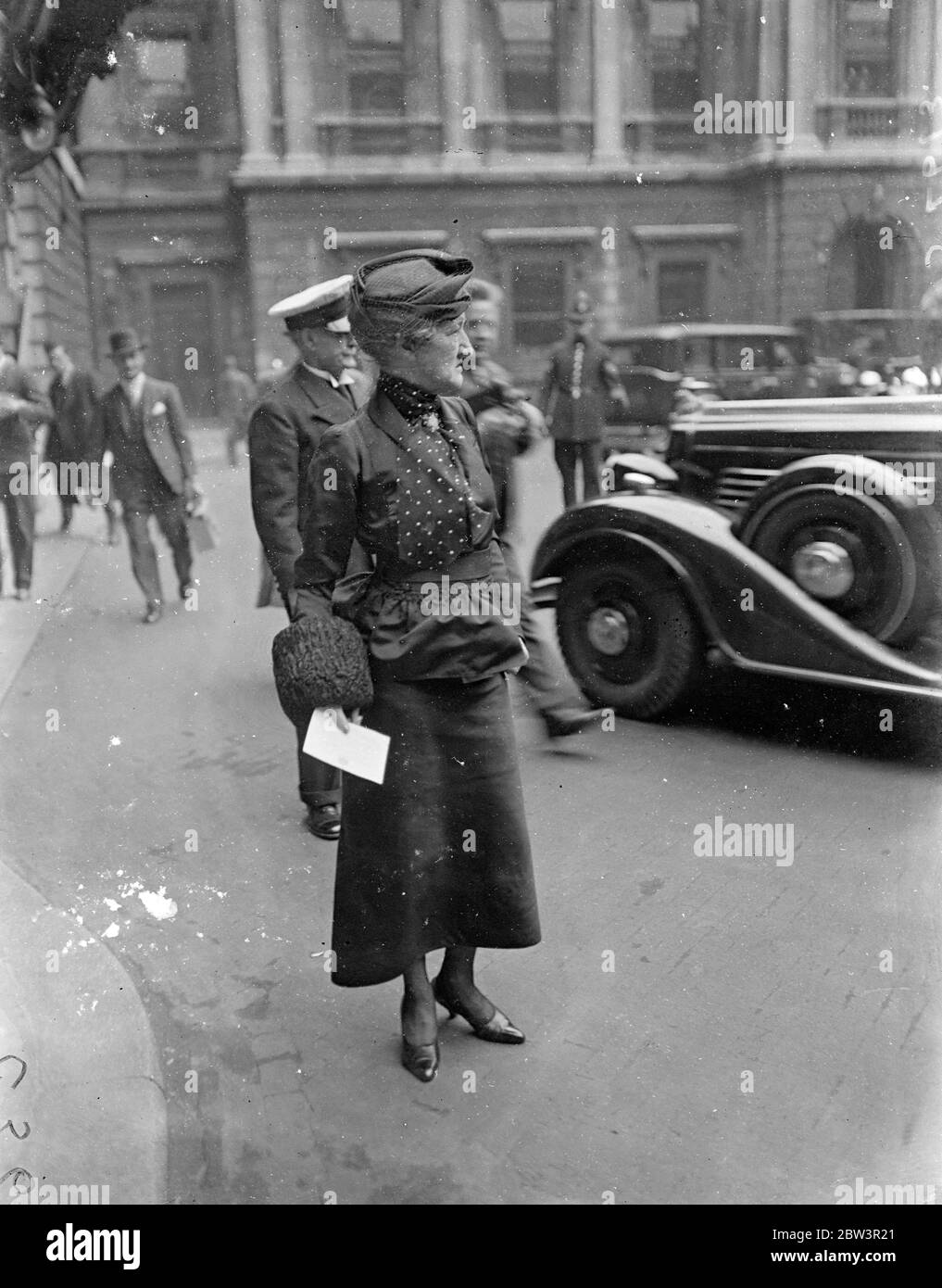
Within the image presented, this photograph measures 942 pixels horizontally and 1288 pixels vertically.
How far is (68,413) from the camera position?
3.65m

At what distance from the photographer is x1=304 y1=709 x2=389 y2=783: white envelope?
2.62 m

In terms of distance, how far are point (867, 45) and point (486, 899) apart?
8.29 ft

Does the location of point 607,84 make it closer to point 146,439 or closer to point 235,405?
point 235,405

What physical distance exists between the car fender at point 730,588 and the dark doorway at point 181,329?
2090mm

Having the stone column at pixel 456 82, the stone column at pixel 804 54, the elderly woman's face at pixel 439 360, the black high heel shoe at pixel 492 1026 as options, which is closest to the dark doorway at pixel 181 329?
the stone column at pixel 456 82

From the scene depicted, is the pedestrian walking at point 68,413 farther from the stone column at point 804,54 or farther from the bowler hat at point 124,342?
the stone column at point 804,54

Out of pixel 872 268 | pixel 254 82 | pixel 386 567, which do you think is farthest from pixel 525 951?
pixel 254 82

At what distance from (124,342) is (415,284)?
145cm

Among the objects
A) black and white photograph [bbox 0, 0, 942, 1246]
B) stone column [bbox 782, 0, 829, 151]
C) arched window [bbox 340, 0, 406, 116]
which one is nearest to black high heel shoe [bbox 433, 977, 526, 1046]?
black and white photograph [bbox 0, 0, 942, 1246]

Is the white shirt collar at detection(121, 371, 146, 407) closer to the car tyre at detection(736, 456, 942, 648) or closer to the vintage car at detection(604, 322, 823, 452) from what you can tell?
the vintage car at detection(604, 322, 823, 452)

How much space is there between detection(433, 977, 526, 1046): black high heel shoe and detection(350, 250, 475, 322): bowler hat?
5.35 feet

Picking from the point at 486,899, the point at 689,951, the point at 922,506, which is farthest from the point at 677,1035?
the point at 922,506

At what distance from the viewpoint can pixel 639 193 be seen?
360 cm

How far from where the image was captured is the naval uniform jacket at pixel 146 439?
3.54m
